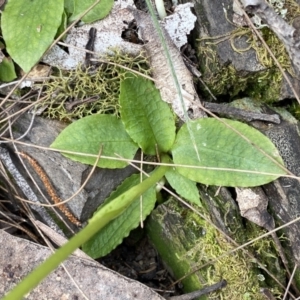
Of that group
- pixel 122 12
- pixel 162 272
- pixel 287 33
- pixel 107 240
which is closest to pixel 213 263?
pixel 162 272

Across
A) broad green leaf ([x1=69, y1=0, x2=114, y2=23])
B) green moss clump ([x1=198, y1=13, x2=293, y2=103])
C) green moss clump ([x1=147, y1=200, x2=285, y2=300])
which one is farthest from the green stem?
broad green leaf ([x1=69, y1=0, x2=114, y2=23])

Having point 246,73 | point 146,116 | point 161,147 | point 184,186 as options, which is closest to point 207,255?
point 184,186

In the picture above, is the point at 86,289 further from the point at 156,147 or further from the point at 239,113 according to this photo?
the point at 239,113

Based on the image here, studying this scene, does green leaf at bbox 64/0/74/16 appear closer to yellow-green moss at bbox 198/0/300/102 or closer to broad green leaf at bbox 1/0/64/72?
broad green leaf at bbox 1/0/64/72

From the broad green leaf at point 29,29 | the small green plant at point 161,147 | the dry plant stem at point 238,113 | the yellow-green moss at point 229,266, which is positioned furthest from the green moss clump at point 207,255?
the broad green leaf at point 29,29

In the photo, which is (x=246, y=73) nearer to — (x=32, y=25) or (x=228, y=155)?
(x=228, y=155)
